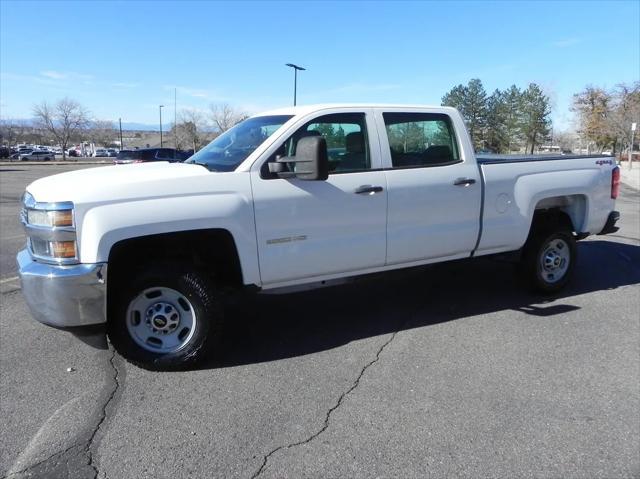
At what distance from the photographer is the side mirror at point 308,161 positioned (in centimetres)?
382

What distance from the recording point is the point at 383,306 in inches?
214

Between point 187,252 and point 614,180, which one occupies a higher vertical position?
point 614,180

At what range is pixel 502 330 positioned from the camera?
477 centimetres

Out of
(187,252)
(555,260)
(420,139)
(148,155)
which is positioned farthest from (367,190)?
(148,155)

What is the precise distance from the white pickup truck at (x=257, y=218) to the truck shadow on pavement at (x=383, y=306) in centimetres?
44

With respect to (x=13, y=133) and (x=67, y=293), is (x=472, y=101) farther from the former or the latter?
(x=13, y=133)

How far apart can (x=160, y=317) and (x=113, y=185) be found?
3.43 ft

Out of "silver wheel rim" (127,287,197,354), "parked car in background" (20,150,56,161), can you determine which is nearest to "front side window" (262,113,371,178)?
"silver wheel rim" (127,287,197,354)

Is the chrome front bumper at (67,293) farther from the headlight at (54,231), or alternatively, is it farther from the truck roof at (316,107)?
the truck roof at (316,107)

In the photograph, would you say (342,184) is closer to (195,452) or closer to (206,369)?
(206,369)

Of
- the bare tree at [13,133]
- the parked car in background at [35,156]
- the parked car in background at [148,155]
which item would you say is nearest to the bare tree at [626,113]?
the parked car in background at [148,155]

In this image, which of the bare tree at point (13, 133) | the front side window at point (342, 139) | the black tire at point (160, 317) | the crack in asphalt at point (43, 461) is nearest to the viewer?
the crack in asphalt at point (43, 461)

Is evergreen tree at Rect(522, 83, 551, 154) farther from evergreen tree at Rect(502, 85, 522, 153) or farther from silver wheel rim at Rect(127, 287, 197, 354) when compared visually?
silver wheel rim at Rect(127, 287, 197, 354)

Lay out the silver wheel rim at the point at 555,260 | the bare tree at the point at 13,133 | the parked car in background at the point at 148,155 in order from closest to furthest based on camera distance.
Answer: the silver wheel rim at the point at 555,260 < the parked car in background at the point at 148,155 < the bare tree at the point at 13,133
